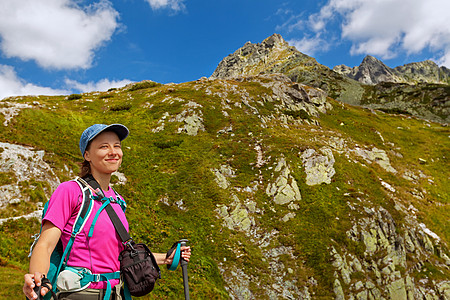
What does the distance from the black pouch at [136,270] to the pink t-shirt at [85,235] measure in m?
0.14

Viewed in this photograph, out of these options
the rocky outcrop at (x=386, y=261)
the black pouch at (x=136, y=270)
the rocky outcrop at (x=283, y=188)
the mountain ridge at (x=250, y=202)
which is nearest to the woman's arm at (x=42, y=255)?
the black pouch at (x=136, y=270)

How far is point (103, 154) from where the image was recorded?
3.86 m

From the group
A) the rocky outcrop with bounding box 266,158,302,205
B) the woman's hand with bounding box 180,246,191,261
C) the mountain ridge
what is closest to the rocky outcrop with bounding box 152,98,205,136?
the mountain ridge

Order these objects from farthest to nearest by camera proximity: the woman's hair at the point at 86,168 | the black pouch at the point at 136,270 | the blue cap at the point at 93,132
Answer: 1. the woman's hair at the point at 86,168
2. the blue cap at the point at 93,132
3. the black pouch at the point at 136,270

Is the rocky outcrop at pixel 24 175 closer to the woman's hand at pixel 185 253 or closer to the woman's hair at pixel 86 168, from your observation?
the woman's hair at pixel 86 168

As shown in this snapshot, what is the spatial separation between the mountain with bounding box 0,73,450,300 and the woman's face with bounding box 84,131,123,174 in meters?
7.90

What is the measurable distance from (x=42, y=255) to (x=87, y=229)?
57 cm

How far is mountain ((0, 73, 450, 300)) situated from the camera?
1455 centimetres

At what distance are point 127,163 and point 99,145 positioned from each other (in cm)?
2119

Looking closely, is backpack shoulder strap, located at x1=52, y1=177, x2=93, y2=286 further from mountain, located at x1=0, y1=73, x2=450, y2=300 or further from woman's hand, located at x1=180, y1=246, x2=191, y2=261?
mountain, located at x1=0, y1=73, x2=450, y2=300

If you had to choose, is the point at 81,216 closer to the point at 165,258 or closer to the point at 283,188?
the point at 165,258

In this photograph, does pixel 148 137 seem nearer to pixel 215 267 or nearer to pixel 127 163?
pixel 127 163

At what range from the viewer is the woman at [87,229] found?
114 inches

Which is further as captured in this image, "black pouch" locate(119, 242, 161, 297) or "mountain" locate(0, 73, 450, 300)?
"mountain" locate(0, 73, 450, 300)
